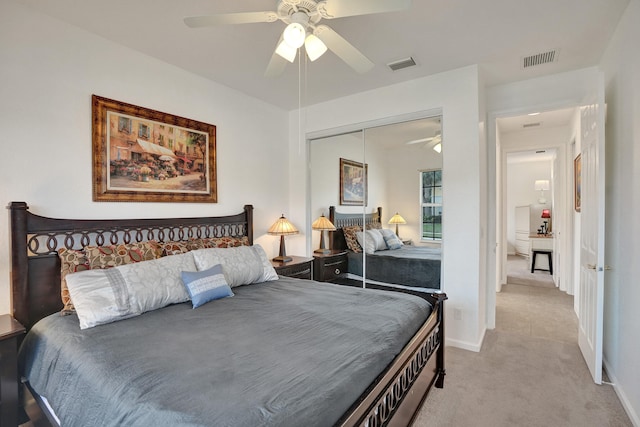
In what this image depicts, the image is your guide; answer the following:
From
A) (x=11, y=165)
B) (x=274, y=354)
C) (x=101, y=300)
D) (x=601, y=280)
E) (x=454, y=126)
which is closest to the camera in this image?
(x=274, y=354)

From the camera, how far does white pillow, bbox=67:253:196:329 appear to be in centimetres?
184

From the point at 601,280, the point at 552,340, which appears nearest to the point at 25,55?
the point at 601,280

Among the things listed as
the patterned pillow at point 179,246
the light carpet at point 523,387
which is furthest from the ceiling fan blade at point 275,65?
the light carpet at point 523,387

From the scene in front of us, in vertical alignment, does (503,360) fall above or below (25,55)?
below

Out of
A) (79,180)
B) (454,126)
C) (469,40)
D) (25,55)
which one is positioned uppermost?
(469,40)

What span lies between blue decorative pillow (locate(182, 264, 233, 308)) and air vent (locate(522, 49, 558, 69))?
3.38 metres

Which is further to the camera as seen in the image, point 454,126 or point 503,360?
point 454,126

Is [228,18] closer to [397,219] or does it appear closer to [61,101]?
[61,101]

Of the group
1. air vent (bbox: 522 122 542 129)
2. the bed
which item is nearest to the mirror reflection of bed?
the bed

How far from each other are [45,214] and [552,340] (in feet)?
15.7

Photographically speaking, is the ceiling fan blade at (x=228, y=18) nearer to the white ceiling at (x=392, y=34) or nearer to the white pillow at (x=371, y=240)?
the white ceiling at (x=392, y=34)

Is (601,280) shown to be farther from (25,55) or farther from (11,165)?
(25,55)

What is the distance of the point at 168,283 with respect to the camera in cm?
219

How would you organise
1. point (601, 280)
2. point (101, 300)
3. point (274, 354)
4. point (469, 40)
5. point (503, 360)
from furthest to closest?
point (503, 360)
point (469, 40)
point (601, 280)
point (101, 300)
point (274, 354)
